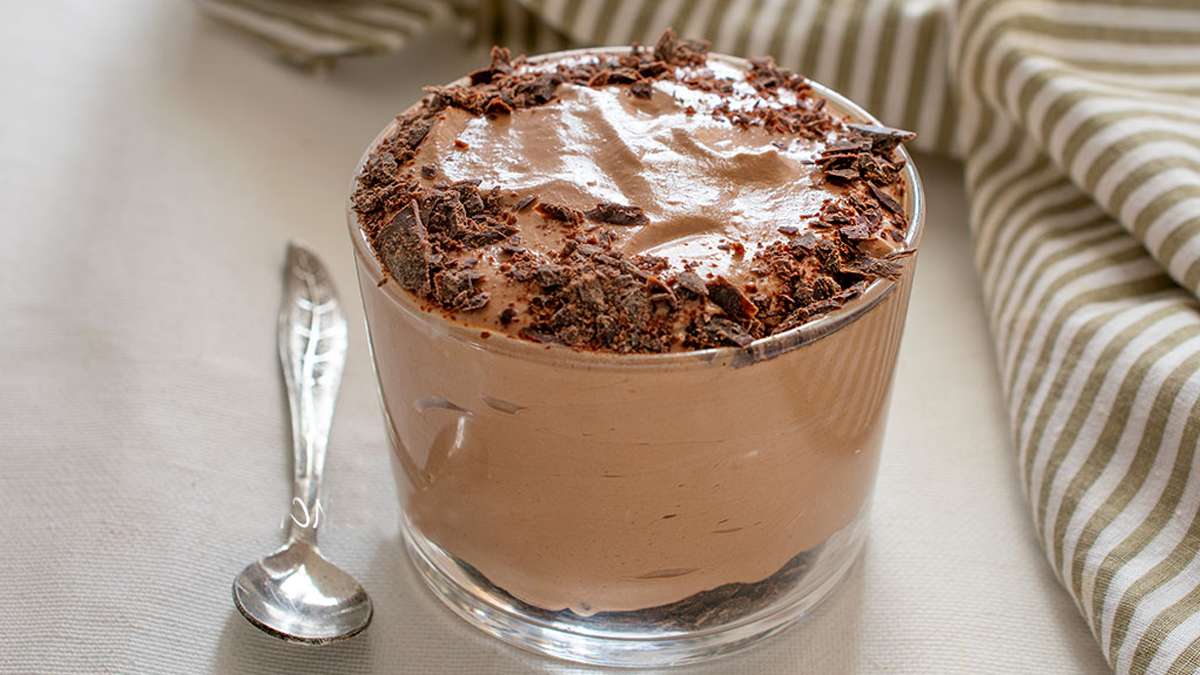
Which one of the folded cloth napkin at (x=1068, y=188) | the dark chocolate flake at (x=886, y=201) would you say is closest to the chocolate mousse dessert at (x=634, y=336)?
the dark chocolate flake at (x=886, y=201)

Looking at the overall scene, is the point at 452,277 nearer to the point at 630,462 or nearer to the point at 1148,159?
the point at 630,462

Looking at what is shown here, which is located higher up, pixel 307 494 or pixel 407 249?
pixel 407 249

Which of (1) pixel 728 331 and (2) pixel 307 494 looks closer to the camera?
(1) pixel 728 331

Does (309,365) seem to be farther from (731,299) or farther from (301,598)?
(731,299)

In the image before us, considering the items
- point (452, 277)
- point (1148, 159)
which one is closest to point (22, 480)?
point (452, 277)

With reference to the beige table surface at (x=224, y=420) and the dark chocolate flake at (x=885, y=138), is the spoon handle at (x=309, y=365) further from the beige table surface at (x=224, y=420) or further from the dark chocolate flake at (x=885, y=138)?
the dark chocolate flake at (x=885, y=138)

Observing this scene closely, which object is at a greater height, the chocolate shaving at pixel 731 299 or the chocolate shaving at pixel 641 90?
the chocolate shaving at pixel 641 90

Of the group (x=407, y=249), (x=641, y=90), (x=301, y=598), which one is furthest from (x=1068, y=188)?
(x=301, y=598)

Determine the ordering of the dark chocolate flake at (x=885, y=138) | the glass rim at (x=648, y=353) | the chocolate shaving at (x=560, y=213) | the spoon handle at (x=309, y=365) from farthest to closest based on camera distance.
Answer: the spoon handle at (x=309, y=365) < the dark chocolate flake at (x=885, y=138) < the chocolate shaving at (x=560, y=213) < the glass rim at (x=648, y=353)
